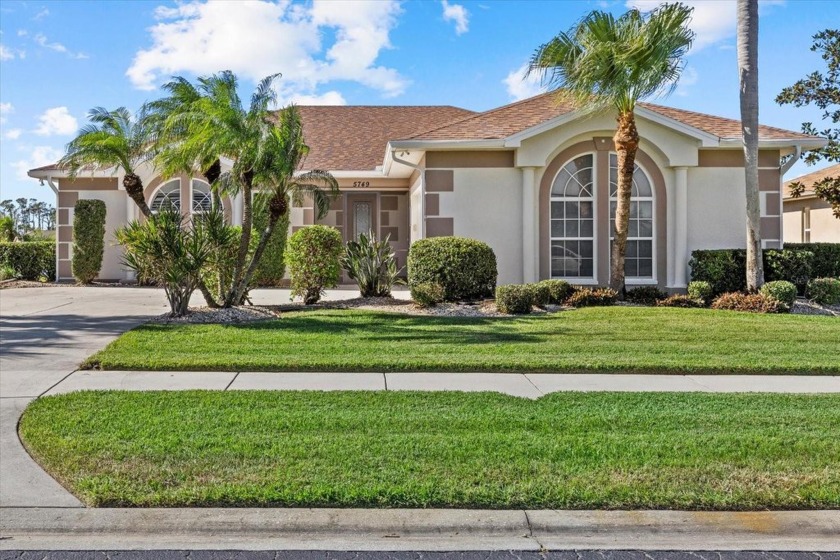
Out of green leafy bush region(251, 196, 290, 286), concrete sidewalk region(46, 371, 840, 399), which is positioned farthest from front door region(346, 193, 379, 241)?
concrete sidewalk region(46, 371, 840, 399)

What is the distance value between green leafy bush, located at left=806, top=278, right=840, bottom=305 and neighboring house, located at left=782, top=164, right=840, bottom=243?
35.4 ft

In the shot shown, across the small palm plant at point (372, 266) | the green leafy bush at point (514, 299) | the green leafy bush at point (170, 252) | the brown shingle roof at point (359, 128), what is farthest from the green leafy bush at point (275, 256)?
the green leafy bush at point (514, 299)

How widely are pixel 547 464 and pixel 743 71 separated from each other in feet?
40.4

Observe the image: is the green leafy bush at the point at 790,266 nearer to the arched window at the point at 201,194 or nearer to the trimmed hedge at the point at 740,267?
the trimmed hedge at the point at 740,267

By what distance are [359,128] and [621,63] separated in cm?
1255

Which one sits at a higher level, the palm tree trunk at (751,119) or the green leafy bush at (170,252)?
the palm tree trunk at (751,119)

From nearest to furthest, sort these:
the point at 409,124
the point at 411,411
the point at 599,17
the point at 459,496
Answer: the point at 459,496 < the point at 411,411 < the point at 599,17 < the point at 409,124

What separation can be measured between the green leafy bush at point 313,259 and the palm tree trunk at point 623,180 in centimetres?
596

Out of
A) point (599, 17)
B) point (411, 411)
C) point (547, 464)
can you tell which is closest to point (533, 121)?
point (599, 17)

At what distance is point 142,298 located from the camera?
1642 centimetres

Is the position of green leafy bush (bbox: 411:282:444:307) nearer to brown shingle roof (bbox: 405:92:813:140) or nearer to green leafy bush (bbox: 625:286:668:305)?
brown shingle roof (bbox: 405:92:813:140)

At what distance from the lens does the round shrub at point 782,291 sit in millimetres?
13867

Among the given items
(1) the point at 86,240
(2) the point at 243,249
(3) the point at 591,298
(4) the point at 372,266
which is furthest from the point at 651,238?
(1) the point at 86,240

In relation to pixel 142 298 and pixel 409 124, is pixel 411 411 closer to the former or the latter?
pixel 142 298
